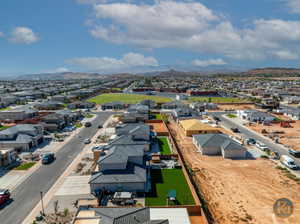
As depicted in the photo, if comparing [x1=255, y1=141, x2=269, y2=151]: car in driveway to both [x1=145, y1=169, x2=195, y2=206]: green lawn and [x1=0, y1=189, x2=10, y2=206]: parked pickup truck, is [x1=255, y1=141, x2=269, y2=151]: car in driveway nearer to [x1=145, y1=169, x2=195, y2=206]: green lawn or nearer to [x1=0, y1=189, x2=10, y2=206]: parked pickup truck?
[x1=145, y1=169, x2=195, y2=206]: green lawn

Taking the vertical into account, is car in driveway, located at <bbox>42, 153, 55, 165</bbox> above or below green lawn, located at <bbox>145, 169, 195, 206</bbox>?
above

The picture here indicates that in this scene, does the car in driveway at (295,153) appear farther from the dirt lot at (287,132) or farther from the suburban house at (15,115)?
the suburban house at (15,115)

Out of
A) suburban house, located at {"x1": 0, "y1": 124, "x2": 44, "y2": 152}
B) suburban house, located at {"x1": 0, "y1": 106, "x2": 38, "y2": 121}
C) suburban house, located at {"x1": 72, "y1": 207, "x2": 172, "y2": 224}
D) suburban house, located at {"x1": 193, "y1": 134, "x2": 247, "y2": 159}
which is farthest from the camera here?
suburban house, located at {"x1": 0, "y1": 106, "x2": 38, "y2": 121}

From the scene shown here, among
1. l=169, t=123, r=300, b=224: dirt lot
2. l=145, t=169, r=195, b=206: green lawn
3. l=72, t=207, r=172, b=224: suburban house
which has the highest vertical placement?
l=72, t=207, r=172, b=224: suburban house

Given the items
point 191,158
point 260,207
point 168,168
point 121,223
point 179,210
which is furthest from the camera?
point 191,158

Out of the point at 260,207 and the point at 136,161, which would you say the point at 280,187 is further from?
the point at 136,161

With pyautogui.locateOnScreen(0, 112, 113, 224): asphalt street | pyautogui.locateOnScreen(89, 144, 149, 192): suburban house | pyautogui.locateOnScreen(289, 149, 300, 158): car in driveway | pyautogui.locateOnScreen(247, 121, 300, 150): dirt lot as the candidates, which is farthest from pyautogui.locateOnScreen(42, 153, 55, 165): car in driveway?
pyautogui.locateOnScreen(247, 121, 300, 150): dirt lot

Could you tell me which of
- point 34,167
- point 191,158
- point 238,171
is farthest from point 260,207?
point 34,167
